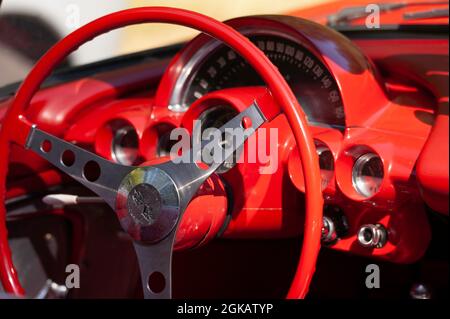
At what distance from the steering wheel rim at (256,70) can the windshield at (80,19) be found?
1.34 ft

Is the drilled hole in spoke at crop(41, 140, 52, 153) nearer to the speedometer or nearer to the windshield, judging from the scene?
the speedometer

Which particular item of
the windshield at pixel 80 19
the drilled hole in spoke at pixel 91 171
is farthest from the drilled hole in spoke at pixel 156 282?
the windshield at pixel 80 19

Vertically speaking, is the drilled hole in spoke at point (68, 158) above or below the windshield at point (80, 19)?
below

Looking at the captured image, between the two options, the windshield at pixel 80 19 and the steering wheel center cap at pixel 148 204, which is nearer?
the steering wheel center cap at pixel 148 204

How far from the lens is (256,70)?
151cm

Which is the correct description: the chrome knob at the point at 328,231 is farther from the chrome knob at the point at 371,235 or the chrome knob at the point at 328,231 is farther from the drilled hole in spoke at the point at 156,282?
the drilled hole in spoke at the point at 156,282

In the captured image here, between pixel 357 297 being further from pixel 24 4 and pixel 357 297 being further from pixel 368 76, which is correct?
pixel 24 4

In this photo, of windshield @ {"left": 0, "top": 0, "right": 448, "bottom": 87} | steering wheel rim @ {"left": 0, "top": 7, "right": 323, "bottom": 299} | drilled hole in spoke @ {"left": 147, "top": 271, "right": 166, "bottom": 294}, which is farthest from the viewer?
windshield @ {"left": 0, "top": 0, "right": 448, "bottom": 87}

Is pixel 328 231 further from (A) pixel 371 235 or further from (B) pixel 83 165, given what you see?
(B) pixel 83 165

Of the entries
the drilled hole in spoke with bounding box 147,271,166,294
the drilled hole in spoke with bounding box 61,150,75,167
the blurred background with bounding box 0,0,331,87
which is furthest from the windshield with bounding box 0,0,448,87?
the drilled hole in spoke with bounding box 147,271,166,294

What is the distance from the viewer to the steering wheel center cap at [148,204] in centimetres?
154

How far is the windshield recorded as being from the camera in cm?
216

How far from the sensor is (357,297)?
2123 millimetres

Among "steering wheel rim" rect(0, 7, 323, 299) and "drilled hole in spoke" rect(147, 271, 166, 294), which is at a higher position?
"steering wheel rim" rect(0, 7, 323, 299)
